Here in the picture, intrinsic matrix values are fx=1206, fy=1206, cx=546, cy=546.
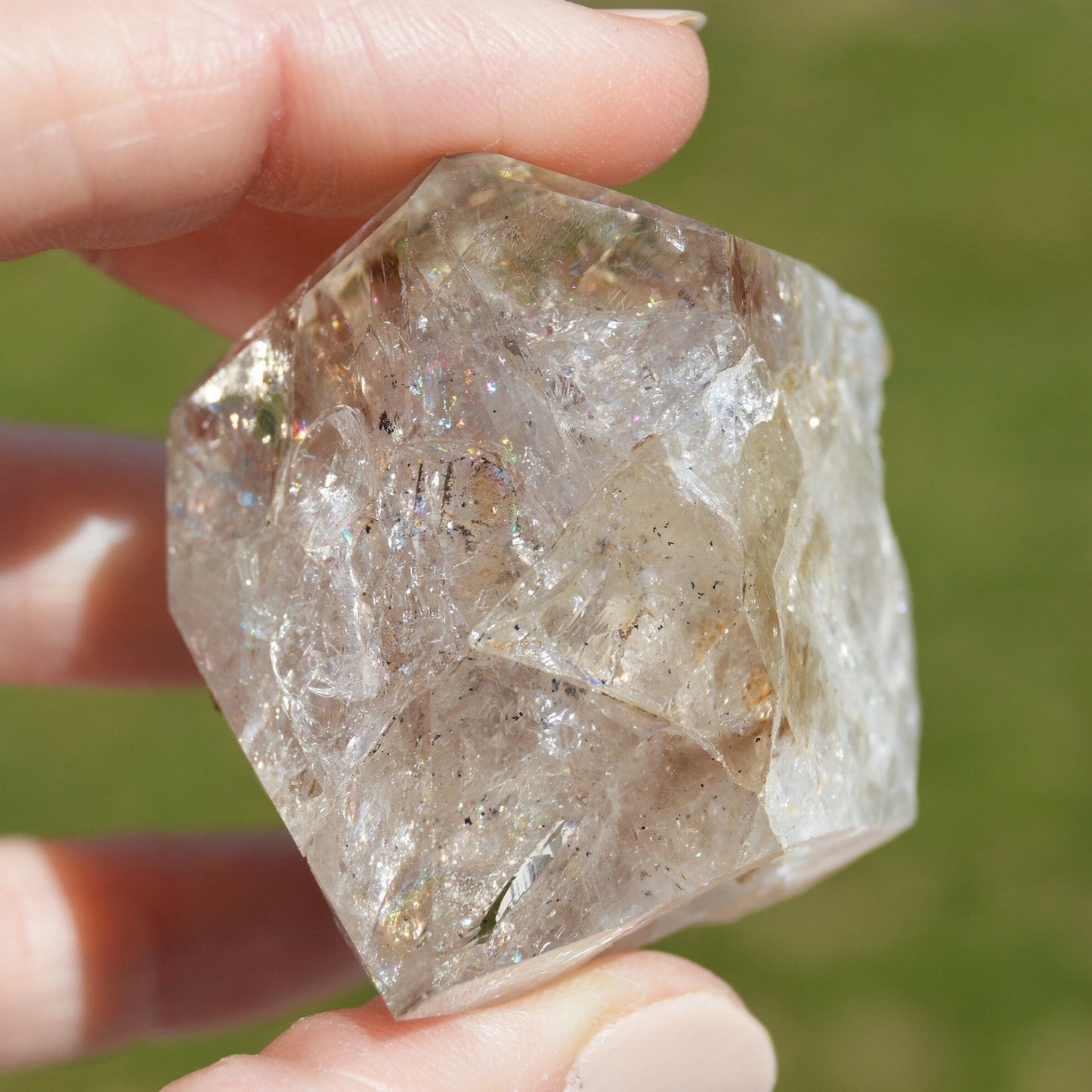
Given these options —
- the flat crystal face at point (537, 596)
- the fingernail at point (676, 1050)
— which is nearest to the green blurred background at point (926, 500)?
the fingernail at point (676, 1050)

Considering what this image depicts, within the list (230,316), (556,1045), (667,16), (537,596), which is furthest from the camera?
(230,316)

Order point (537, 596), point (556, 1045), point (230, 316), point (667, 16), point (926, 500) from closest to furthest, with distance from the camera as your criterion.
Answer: point (537, 596) < point (556, 1045) < point (667, 16) < point (230, 316) < point (926, 500)

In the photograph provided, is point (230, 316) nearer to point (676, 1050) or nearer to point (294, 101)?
point (294, 101)

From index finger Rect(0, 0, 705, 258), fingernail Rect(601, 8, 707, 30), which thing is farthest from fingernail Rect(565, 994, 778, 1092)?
fingernail Rect(601, 8, 707, 30)

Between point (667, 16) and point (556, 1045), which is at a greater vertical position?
point (667, 16)

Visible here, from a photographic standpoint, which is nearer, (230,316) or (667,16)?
(667,16)

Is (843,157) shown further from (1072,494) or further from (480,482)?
(480,482)

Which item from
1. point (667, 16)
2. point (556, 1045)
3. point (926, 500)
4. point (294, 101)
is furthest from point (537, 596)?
point (926, 500)
